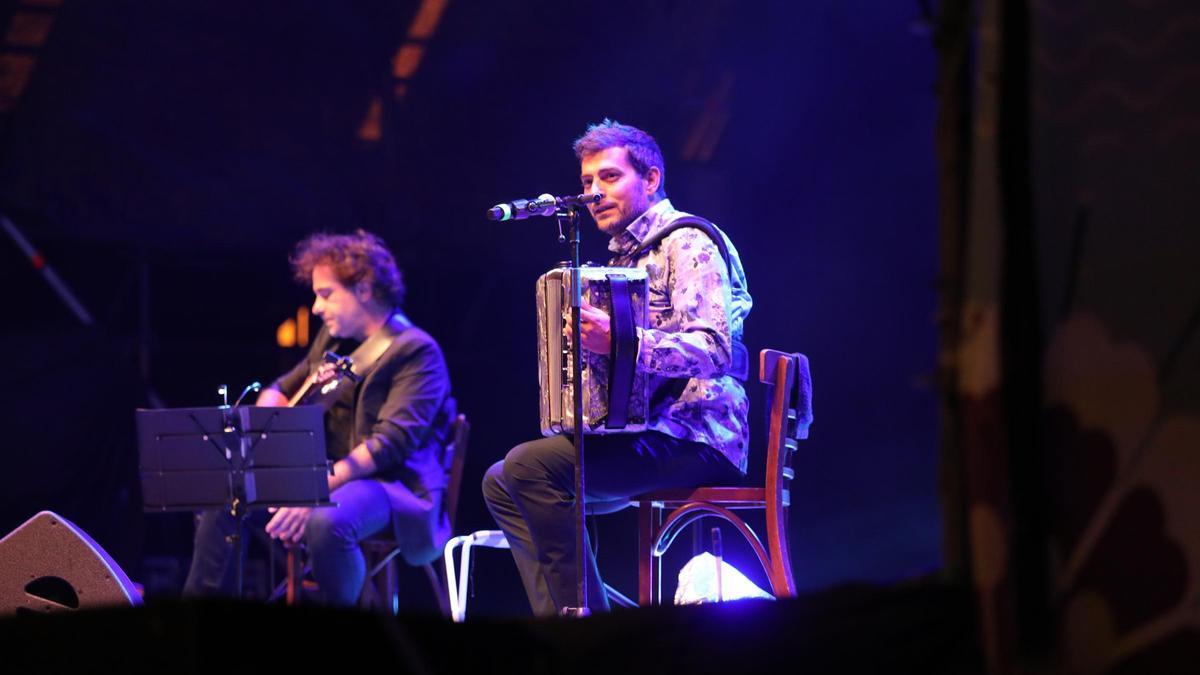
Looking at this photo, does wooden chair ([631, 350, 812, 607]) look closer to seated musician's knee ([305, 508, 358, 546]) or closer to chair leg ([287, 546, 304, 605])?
seated musician's knee ([305, 508, 358, 546])

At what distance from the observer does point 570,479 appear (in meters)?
3.53

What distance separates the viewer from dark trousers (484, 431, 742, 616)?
3508 millimetres

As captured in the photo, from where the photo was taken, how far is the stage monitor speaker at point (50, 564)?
3201mm

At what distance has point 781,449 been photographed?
11.5 feet

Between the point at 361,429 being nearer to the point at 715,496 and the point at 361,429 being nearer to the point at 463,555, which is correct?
the point at 463,555

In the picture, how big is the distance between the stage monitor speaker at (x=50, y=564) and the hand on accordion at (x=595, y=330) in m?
1.38

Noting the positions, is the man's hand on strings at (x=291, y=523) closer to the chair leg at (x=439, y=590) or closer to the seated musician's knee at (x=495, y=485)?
the chair leg at (x=439, y=590)

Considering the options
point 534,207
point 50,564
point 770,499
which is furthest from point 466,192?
point 50,564

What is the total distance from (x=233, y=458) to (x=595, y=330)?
1.43 meters

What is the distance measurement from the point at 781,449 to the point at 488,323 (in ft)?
10.5

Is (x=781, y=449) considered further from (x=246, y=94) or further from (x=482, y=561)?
(x=246, y=94)

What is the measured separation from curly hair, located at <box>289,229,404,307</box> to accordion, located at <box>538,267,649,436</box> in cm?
159

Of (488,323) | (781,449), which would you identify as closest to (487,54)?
(488,323)

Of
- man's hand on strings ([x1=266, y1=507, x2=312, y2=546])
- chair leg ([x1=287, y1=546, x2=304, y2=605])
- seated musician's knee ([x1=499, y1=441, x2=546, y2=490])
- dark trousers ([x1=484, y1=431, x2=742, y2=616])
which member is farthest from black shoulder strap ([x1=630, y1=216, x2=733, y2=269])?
chair leg ([x1=287, y1=546, x2=304, y2=605])
